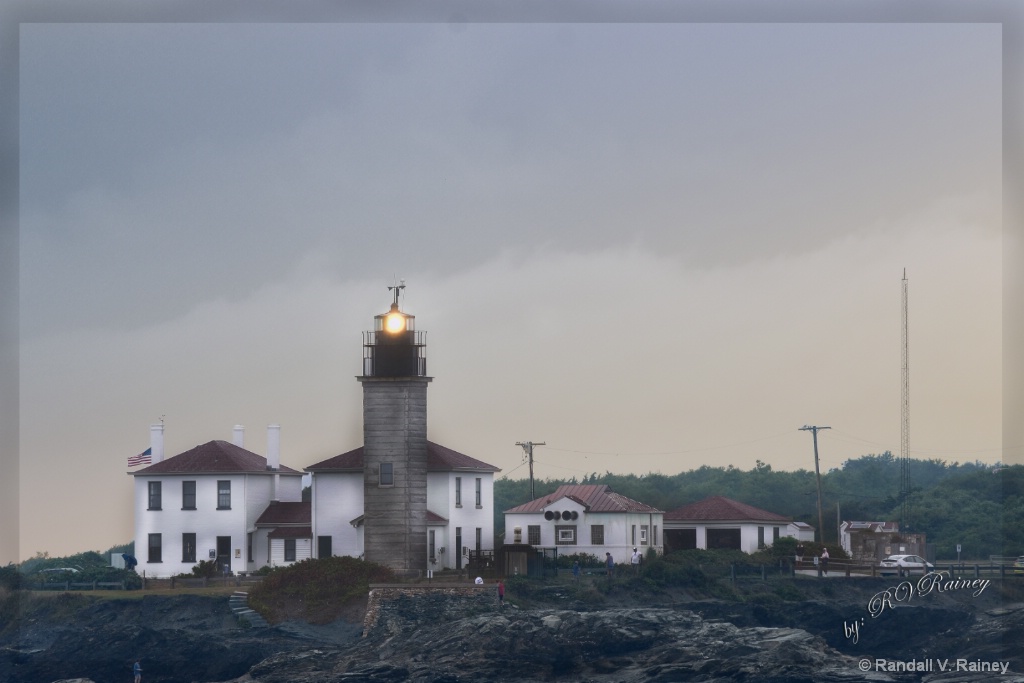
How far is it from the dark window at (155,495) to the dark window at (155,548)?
3.22 feet

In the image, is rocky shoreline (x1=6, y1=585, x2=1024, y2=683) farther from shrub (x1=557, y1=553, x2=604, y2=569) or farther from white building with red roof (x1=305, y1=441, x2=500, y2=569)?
white building with red roof (x1=305, y1=441, x2=500, y2=569)

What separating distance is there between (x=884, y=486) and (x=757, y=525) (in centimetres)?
3469

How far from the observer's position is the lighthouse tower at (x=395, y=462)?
4847 centimetres

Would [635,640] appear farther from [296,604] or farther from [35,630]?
[35,630]

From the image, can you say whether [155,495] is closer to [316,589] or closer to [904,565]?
[316,589]

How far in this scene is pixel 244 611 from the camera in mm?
45875

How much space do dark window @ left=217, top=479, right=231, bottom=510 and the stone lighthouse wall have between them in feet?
18.8

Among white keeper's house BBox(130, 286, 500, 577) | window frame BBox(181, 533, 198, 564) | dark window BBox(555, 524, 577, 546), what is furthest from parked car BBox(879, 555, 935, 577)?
window frame BBox(181, 533, 198, 564)

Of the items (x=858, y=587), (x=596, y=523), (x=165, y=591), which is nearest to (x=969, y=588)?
(x=858, y=587)

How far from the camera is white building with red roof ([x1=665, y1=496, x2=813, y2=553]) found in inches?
2279

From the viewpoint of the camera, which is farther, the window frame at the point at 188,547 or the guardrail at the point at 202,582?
the window frame at the point at 188,547
